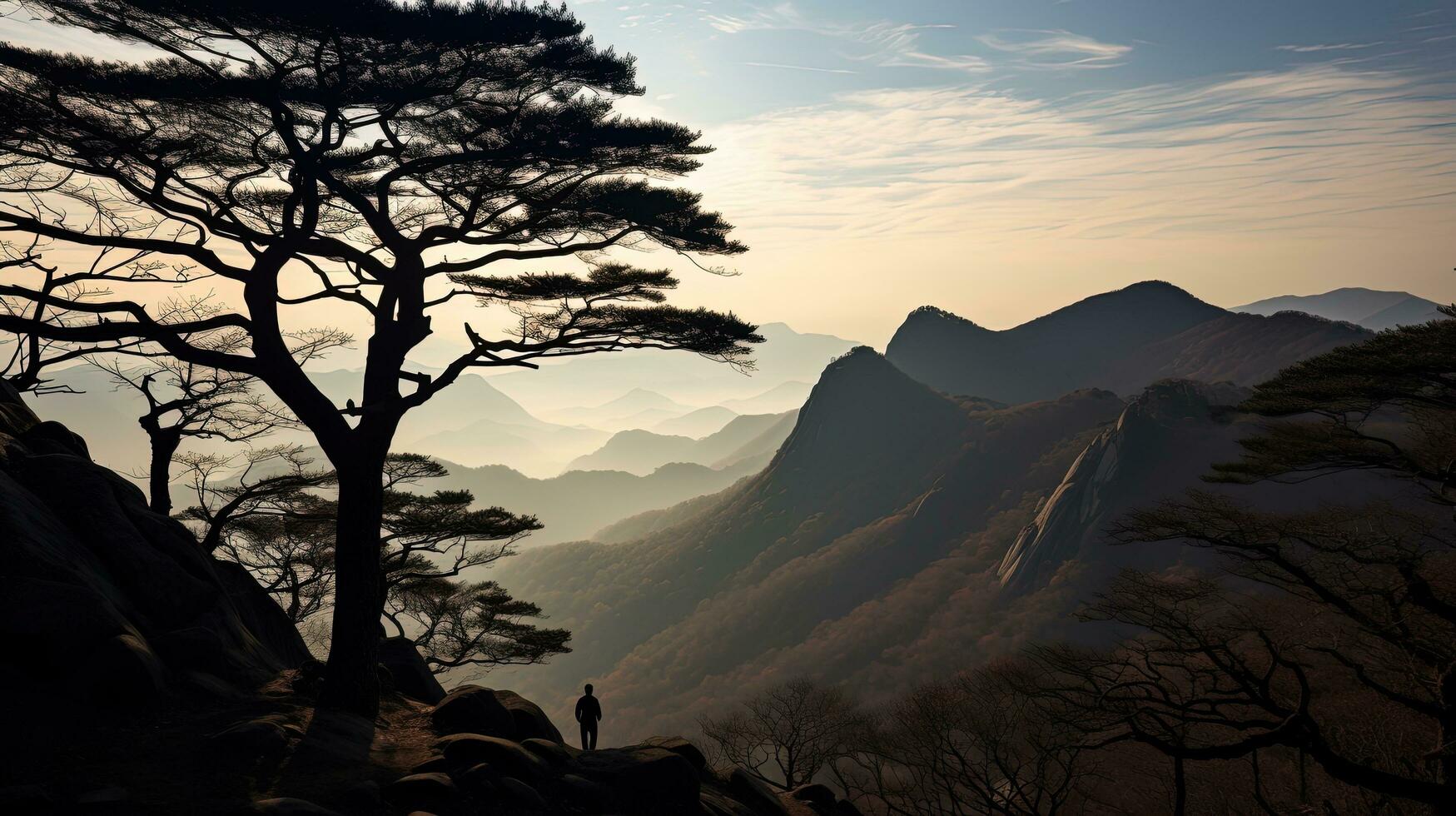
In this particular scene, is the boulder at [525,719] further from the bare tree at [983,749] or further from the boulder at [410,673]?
the bare tree at [983,749]

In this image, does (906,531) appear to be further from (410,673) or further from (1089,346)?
(1089,346)

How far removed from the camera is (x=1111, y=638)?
224ft

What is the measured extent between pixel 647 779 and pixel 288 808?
163 inches

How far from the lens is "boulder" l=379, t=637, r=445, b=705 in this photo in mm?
13250

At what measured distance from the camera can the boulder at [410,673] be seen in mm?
13250

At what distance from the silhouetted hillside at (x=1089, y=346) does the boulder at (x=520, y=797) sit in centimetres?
16685

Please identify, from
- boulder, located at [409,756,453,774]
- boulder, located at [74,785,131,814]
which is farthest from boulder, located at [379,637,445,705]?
boulder, located at [74,785,131,814]

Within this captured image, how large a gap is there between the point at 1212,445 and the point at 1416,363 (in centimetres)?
9110

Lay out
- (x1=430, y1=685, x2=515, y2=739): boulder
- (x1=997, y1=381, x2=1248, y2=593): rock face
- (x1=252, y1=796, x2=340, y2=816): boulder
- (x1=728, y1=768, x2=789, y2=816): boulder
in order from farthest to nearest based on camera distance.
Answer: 1. (x1=997, y1=381, x2=1248, y2=593): rock face
2. (x1=728, y1=768, x2=789, y2=816): boulder
3. (x1=430, y1=685, x2=515, y2=739): boulder
4. (x1=252, y1=796, x2=340, y2=816): boulder

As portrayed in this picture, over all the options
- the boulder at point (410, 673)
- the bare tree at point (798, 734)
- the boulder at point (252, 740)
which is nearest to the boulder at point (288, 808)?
the boulder at point (252, 740)

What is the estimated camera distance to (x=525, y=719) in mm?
10828

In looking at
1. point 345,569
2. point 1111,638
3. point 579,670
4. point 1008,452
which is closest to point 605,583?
point 579,670

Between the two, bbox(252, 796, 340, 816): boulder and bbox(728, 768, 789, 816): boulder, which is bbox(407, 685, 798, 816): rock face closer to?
bbox(728, 768, 789, 816): boulder

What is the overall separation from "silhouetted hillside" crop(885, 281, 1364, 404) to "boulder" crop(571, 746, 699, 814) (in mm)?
164854
